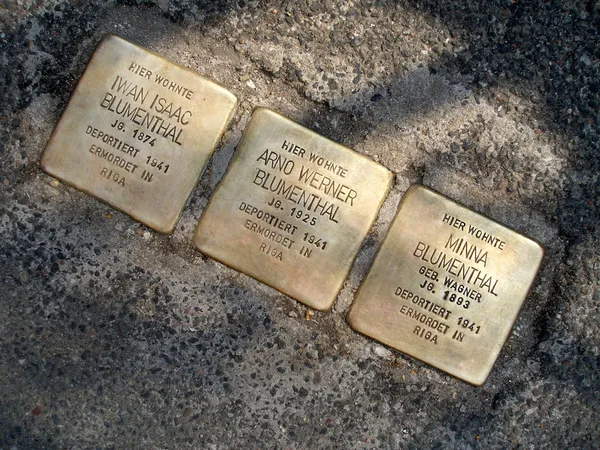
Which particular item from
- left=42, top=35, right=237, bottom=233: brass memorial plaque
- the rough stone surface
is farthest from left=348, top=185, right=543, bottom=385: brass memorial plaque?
left=42, top=35, right=237, bottom=233: brass memorial plaque

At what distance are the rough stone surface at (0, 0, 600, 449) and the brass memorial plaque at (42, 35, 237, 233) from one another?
0.17 feet

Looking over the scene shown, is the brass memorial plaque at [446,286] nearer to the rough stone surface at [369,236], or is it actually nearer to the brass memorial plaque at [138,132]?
the rough stone surface at [369,236]

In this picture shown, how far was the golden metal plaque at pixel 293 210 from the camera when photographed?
1.54m

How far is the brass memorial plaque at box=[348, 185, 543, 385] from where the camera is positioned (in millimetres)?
1549

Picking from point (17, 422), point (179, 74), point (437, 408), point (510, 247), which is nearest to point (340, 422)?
point (437, 408)

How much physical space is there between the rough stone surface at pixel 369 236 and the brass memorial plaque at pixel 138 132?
5 cm

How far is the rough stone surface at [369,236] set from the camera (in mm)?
1582

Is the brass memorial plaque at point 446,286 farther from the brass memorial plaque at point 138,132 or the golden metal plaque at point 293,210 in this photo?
the brass memorial plaque at point 138,132

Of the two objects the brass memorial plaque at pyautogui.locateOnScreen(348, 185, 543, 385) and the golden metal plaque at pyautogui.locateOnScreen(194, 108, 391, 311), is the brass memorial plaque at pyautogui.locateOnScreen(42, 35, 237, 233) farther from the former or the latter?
the brass memorial plaque at pyautogui.locateOnScreen(348, 185, 543, 385)

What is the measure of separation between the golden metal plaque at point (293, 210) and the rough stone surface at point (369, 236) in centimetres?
5

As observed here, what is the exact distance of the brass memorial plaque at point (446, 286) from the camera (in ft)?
5.08

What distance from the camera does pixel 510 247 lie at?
1.56 m

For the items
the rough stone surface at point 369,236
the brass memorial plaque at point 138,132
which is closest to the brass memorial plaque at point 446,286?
the rough stone surface at point 369,236

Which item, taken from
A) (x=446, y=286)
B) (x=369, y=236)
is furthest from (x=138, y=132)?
(x=446, y=286)
